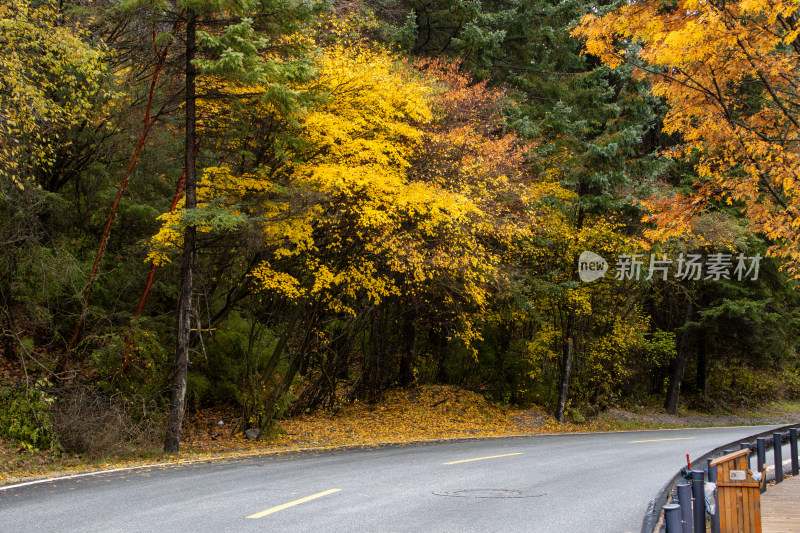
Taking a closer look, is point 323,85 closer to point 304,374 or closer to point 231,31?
point 231,31

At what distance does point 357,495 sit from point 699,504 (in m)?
4.18

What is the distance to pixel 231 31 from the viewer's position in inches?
482

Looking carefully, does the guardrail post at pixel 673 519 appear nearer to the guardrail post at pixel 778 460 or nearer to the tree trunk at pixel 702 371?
the guardrail post at pixel 778 460

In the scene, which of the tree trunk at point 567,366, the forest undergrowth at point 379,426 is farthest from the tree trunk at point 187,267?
the tree trunk at point 567,366

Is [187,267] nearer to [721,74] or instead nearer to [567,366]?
[721,74]

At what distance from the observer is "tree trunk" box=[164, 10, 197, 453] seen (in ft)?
44.5

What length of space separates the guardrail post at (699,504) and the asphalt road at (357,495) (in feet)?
3.11

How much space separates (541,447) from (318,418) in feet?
26.3

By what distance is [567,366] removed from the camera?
2348cm

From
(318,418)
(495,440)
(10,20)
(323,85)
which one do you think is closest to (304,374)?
(318,418)

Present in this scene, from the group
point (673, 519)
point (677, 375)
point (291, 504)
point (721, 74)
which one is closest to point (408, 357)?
point (677, 375)

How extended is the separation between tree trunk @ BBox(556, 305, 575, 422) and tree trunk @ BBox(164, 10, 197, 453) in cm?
1422

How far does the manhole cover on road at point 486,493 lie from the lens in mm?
8562

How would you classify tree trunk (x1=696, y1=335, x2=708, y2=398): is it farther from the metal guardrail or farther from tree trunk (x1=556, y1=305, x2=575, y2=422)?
the metal guardrail
